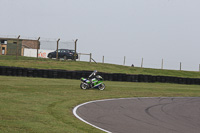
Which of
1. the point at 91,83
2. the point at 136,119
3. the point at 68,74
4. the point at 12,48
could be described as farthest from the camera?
the point at 12,48

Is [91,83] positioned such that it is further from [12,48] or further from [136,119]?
[12,48]

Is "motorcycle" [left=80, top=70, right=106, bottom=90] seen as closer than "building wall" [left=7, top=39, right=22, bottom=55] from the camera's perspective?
Yes

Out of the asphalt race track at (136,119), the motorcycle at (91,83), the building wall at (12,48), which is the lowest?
the asphalt race track at (136,119)

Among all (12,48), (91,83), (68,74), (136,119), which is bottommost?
(136,119)

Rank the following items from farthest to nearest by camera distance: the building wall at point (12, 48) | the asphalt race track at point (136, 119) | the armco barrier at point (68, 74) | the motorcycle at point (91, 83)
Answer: the building wall at point (12, 48) → the armco barrier at point (68, 74) → the motorcycle at point (91, 83) → the asphalt race track at point (136, 119)

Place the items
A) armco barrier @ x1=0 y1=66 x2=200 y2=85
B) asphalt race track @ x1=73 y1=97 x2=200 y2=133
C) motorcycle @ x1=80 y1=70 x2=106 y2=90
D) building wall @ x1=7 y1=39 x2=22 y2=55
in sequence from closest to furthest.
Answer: asphalt race track @ x1=73 y1=97 x2=200 y2=133 → motorcycle @ x1=80 y1=70 x2=106 y2=90 → armco barrier @ x1=0 y1=66 x2=200 y2=85 → building wall @ x1=7 y1=39 x2=22 y2=55

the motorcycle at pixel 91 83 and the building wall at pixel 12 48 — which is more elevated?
the building wall at pixel 12 48

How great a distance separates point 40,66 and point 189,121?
24.3 m

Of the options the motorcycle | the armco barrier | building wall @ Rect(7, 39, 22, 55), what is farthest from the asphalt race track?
building wall @ Rect(7, 39, 22, 55)

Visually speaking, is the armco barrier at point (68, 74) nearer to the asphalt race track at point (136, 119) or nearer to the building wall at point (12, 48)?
the asphalt race track at point (136, 119)

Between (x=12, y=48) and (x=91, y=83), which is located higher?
(x=12, y=48)

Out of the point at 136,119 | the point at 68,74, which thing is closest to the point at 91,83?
the point at 68,74

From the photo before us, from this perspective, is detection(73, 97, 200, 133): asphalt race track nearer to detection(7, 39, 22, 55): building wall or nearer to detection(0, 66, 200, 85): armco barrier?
detection(0, 66, 200, 85): armco barrier

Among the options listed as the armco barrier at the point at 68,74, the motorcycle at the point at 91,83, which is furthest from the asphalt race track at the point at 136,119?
the armco barrier at the point at 68,74
